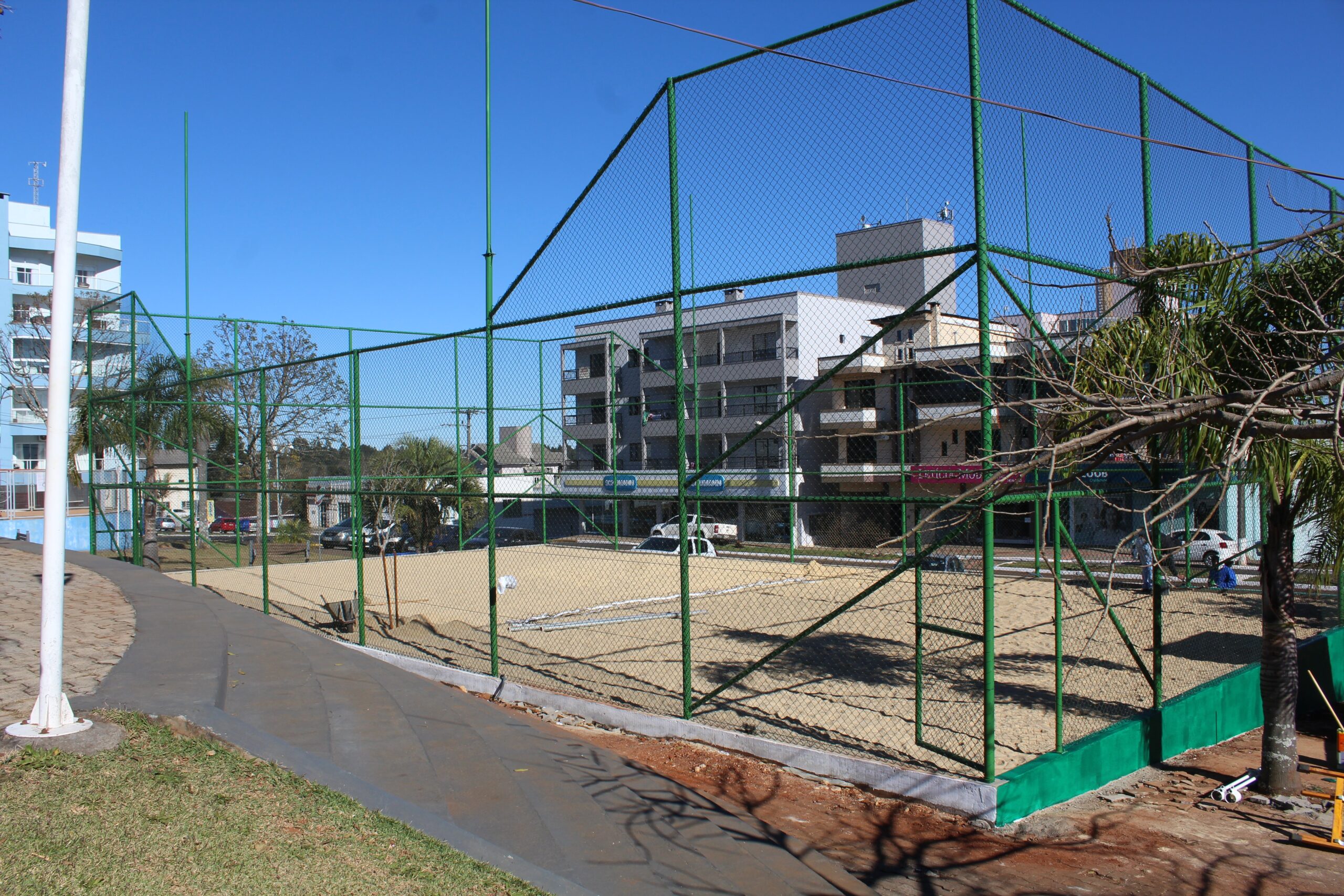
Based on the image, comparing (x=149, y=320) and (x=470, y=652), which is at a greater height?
(x=149, y=320)

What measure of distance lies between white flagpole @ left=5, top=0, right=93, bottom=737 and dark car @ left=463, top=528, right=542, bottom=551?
16.6 m

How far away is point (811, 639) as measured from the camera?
10672 mm

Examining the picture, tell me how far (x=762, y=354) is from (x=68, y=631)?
1121 centimetres

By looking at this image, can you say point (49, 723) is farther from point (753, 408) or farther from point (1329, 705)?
point (753, 408)

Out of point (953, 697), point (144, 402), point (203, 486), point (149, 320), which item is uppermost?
point (149, 320)

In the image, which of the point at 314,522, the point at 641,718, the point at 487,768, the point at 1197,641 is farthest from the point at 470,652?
the point at 314,522

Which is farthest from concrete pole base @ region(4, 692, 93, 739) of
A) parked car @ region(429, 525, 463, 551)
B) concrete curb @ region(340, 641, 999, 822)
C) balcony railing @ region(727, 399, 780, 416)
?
parked car @ region(429, 525, 463, 551)

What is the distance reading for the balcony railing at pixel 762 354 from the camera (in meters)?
14.9

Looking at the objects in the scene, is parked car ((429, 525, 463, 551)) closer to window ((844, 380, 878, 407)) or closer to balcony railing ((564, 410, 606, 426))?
balcony railing ((564, 410, 606, 426))

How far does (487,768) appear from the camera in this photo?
5.41 metres

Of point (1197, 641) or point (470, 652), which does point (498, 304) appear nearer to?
point (470, 652)

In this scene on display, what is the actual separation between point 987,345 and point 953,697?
4.28m

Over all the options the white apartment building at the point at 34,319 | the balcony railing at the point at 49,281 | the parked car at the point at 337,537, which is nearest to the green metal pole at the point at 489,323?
the parked car at the point at 337,537

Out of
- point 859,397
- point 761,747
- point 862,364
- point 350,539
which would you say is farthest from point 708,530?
point 761,747
